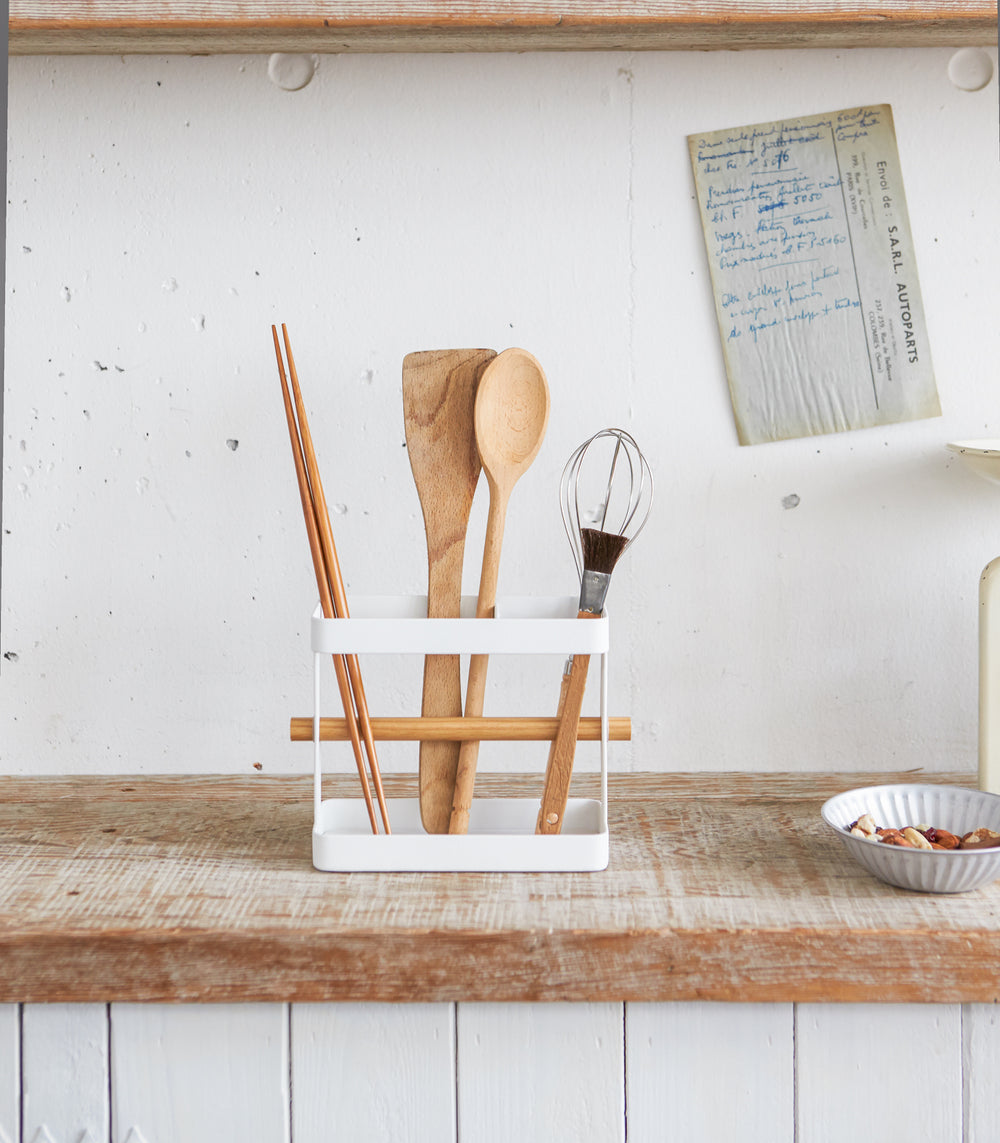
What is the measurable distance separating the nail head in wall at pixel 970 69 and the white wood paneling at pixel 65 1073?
1.14 metres

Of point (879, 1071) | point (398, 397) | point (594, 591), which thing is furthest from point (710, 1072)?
point (398, 397)

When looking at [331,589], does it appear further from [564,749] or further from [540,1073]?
[540,1073]

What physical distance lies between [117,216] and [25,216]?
9 centimetres

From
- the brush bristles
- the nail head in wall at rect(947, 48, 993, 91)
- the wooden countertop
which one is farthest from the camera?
the nail head in wall at rect(947, 48, 993, 91)

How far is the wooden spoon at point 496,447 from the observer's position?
0.90m

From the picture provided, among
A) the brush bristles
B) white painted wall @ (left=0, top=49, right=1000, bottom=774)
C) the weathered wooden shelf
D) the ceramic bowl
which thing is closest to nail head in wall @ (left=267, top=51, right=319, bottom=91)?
white painted wall @ (left=0, top=49, right=1000, bottom=774)

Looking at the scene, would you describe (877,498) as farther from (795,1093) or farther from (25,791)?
(25,791)

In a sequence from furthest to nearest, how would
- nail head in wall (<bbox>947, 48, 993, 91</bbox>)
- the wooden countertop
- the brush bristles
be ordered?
nail head in wall (<bbox>947, 48, 993, 91</bbox>), the brush bristles, the wooden countertop

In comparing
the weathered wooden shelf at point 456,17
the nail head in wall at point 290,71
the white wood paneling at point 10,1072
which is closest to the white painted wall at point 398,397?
the nail head in wall at point 290,71

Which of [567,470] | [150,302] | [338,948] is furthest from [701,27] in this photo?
[338,948]

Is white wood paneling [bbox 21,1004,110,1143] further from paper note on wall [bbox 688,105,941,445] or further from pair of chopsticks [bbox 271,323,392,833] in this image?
paper note on wall [bbox 688,105,941,445]

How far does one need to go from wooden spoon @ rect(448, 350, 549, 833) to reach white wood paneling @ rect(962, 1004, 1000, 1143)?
16.0 inches

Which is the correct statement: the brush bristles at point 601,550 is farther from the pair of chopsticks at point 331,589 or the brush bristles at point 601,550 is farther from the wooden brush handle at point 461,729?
the pair of chopsticks at point 331,589

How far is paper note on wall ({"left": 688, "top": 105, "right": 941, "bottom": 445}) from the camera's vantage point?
3.58 feet
